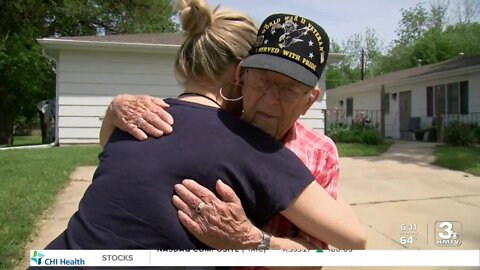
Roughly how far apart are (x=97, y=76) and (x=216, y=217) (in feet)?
34.5

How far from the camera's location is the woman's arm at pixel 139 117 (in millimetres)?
1228

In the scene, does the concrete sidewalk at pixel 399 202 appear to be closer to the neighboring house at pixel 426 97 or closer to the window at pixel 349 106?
the neighboring house at pixel 426 97

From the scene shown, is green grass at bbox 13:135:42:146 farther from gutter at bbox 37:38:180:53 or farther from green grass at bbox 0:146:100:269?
green grass at bbox 0:146:100:269

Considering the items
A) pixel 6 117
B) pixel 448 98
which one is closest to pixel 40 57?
pixel 6 117

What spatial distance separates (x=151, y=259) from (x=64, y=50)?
422 inches

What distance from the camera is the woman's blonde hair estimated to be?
130 centimetres

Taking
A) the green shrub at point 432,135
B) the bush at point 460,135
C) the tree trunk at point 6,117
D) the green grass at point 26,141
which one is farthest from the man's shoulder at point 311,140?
the tree trunk at point 6,117

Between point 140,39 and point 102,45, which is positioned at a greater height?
point 140,39

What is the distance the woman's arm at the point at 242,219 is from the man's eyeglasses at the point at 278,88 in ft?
0.89

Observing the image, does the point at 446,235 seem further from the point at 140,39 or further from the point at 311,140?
the point at 140,39

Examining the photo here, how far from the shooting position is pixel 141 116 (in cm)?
130

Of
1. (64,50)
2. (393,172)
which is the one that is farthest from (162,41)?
(393,172)

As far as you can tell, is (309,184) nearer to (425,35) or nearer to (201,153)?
(201,153)

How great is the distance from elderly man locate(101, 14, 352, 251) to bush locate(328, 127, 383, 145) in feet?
37.7
